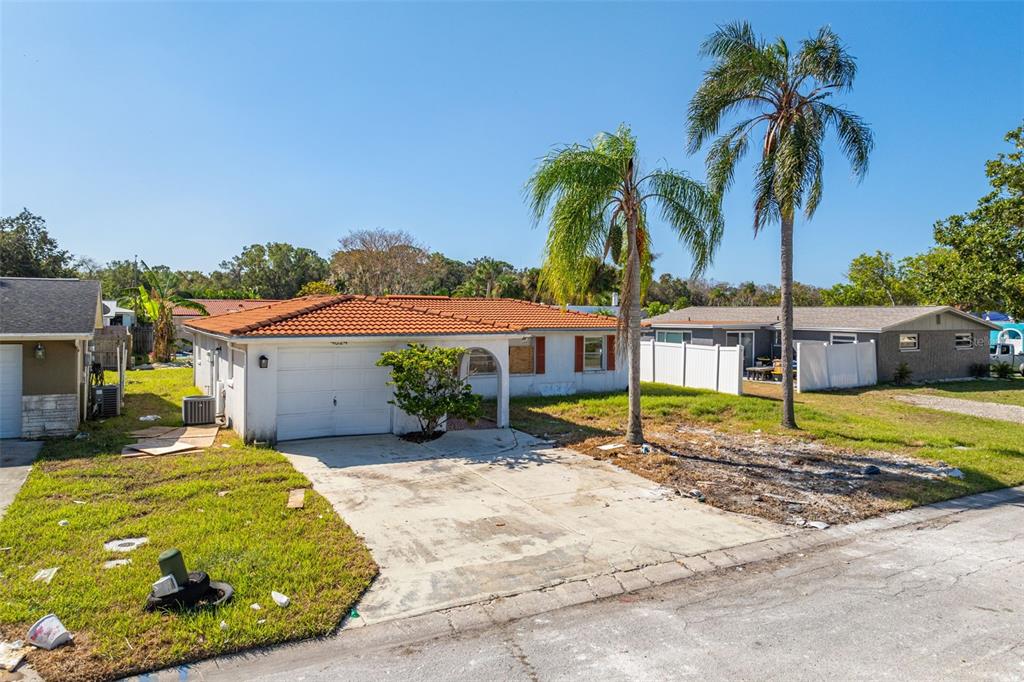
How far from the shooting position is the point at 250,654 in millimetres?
5027

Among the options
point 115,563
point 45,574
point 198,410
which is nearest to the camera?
point 45,574

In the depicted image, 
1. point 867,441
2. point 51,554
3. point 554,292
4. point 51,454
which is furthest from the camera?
point 867,441

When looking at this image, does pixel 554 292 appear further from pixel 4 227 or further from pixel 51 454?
pixel 4 227

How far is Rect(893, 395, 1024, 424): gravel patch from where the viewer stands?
A: 59.1 ft

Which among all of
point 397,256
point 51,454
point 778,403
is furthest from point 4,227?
point 778,403

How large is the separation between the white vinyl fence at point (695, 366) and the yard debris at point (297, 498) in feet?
50.9

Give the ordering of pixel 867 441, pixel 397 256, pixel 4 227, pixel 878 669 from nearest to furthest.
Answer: pixel 878 669, pixel 867 441, pixel 4 227, pixel 397 256

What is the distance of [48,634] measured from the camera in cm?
497

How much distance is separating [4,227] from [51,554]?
52117 millimetres

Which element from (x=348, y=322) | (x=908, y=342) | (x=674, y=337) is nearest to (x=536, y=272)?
(x=674, y=337)

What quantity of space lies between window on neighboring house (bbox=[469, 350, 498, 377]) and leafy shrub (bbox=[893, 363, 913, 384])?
17337 millimetres

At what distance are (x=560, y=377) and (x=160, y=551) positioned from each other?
15273mm

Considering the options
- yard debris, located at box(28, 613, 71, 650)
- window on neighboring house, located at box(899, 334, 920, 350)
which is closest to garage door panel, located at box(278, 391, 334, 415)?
yard debris, located at box(28, 613, 71, 650)

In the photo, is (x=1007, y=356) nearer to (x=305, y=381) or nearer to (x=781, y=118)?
(x=781, y=118)
